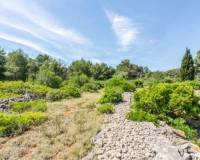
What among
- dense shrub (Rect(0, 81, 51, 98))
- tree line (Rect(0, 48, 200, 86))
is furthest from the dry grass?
tree line (Rect(0, 48, 200, 86))

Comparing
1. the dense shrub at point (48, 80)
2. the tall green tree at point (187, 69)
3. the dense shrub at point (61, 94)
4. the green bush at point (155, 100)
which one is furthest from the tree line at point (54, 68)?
the green bush at point (155, 100)

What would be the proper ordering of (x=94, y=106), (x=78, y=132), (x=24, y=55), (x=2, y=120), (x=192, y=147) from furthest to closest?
(x=24, y=55) → (x=94, y=106) → (x=2, y=120) → (x=78, y=132) → (x=192, y=147)

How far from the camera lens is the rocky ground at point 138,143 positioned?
8.94m

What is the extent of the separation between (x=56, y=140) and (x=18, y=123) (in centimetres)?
246

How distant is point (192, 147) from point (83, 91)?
59.0 ft

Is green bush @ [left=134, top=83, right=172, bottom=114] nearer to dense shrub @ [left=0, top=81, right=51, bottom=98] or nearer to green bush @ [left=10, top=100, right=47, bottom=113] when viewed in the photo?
green bush @ [left=10, top=100, right=47, bottom=113]

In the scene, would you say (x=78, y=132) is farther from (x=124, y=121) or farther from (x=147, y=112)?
(x=147, y=112)

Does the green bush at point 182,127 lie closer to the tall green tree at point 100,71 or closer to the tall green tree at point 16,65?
the tall green tree at point 16,65

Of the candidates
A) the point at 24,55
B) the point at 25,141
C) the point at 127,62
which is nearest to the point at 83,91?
the point at 25,141

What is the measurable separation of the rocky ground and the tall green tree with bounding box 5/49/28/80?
30148 mm

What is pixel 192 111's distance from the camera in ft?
48.7

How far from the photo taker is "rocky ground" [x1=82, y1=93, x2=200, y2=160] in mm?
8938

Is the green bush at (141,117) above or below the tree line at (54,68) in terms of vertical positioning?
below

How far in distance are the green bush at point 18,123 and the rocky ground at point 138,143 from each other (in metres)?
3.14
